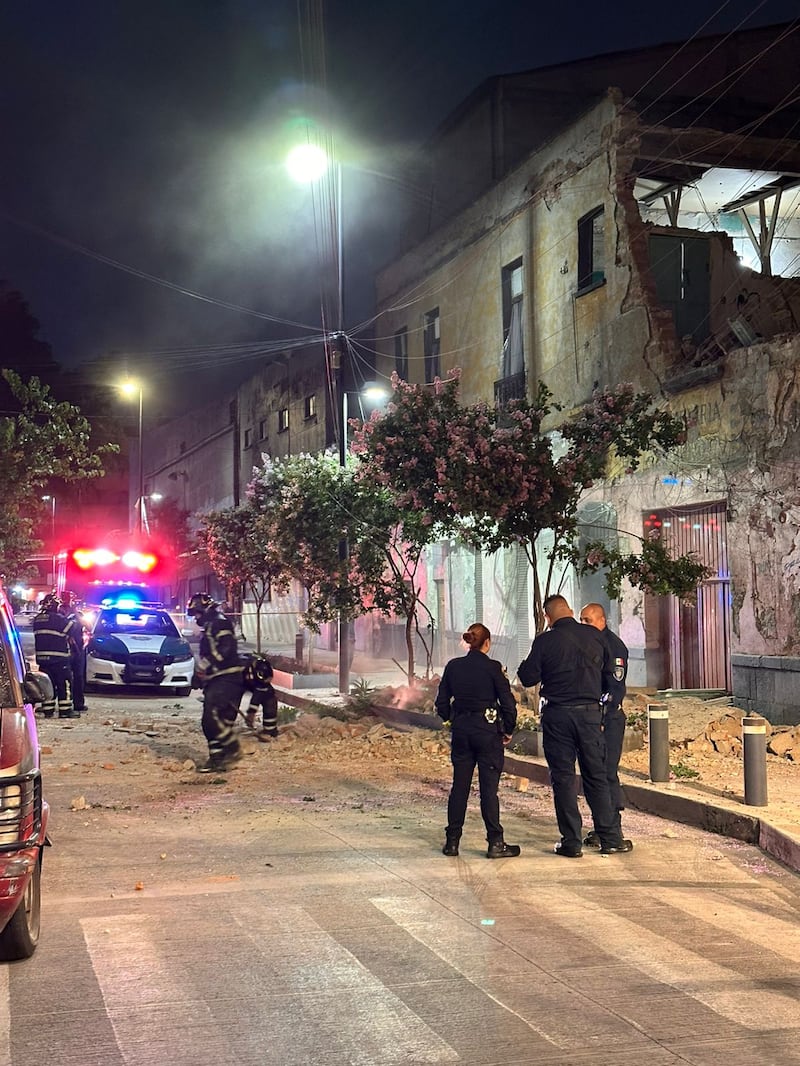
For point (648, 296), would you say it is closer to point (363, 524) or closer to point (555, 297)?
point (555, 297)

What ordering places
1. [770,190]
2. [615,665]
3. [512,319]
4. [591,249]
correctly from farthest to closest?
[512,319]
[770,190]
[591,249]
[615,665]

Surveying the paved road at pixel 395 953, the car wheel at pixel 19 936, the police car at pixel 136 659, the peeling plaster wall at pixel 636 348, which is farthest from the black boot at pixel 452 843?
the police car at pixel 136 659

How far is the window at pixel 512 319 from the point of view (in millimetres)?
22922

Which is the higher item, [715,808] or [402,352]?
[402,352]

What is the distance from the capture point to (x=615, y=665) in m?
8.62

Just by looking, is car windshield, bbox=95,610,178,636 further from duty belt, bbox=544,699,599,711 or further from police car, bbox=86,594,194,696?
duty belt, bbox=544,699,599,711

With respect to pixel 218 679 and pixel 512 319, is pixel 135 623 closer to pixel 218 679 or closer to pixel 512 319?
pixel 512 319

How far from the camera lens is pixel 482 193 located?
24.5m

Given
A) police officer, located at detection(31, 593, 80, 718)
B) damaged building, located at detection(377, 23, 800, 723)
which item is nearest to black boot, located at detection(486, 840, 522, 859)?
damaged building, located at detection(377, 23, 800, 723)

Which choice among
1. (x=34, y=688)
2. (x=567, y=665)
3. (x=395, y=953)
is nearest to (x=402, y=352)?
(x=567, y=665)

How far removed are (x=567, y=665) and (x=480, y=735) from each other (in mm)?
811

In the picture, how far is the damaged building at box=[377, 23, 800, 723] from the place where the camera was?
14.9 m

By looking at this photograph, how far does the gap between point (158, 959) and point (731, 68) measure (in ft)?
78.8

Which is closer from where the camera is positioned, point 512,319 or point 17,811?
point 17,811
